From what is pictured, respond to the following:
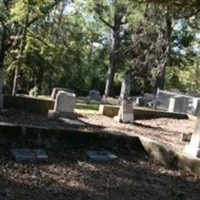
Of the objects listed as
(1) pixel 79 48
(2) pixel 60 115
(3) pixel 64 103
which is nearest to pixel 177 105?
(3) pixel 64 103

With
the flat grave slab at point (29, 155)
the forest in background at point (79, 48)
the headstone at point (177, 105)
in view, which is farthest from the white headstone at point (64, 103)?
the headstone at point (177, 105)

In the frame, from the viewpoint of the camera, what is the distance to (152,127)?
1374 cm

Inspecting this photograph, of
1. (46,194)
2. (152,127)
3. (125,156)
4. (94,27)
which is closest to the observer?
(46,194)

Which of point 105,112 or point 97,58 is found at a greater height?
point 97,58

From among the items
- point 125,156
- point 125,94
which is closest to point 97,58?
point 125,94

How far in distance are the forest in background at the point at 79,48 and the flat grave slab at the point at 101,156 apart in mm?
7045

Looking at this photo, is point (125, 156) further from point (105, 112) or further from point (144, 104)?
point (144, 104)

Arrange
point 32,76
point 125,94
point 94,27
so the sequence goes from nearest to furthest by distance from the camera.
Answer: point 125,94
point 32,76
point 94,27

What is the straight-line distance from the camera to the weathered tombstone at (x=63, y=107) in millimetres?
13359

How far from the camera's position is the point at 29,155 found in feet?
24.4

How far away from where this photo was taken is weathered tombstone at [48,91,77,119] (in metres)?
13.4

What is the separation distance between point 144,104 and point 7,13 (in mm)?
8967

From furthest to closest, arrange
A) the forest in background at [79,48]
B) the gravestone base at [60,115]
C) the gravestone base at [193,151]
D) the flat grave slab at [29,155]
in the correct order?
the forest in background at [79,48]
the gravestone base at [60,115]
the gravestone base at [193,151]
the flat grave slab at [29,155]

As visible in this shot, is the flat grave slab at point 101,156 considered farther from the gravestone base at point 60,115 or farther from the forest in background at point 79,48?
the forest in background at point 79,48
